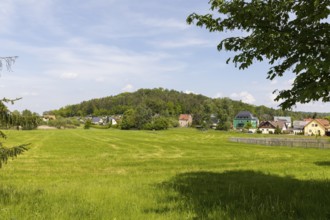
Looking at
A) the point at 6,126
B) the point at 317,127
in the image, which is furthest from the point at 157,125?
the point at 6,126

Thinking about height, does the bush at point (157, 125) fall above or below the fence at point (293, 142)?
above

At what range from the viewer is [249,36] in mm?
8266

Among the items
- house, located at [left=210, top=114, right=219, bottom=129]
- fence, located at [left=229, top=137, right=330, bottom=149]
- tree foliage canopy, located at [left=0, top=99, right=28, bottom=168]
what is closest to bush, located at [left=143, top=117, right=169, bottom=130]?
house, located at [left=210, top=114, right=219, bottom=129]

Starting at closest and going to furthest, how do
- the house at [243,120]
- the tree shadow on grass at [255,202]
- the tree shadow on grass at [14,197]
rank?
the tree shadow on grass at [255,202] → the tree shadow on grass at [14,197] → the house at [243,120]

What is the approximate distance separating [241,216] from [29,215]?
470 cm

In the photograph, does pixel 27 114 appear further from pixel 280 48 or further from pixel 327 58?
pixel 327 58

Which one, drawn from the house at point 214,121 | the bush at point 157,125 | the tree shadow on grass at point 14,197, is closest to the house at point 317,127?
the house at point 214,121

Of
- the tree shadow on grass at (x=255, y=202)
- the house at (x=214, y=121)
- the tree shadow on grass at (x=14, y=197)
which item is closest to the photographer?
the tree shadow on grass at (x=255, y=202)

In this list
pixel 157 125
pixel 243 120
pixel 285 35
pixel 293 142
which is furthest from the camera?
pixel 243 120

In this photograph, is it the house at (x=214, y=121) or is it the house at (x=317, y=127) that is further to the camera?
the house at (x=214, y=121)

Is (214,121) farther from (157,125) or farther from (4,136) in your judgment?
(4,136)

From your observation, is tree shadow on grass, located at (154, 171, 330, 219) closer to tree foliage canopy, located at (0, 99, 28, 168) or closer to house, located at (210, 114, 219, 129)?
tree foliage canopy, located at (0, 99, 28, 168)

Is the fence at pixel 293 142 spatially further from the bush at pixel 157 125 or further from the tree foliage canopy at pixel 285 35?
the bush at pixel 157 125

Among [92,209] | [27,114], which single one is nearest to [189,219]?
[92,209]
